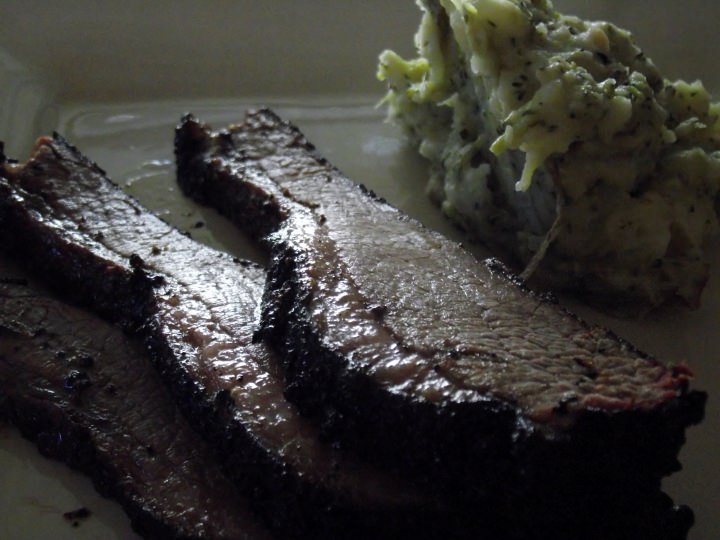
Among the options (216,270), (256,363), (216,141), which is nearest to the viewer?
(256,363)

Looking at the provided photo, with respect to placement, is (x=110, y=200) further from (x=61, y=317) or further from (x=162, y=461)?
(x=162, y=461)

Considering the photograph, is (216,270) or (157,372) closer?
(157,372)

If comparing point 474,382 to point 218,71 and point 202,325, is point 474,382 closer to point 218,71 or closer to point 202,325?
point 202,325

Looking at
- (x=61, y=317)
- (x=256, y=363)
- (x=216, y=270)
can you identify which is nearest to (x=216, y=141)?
(x=216, y=270)

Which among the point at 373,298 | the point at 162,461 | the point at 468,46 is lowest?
the point at 162,461

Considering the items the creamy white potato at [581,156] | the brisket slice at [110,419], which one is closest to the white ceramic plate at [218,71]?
the creamy white potato at [581,156]

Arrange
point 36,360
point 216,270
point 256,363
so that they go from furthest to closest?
1. point 216,270
2. point 36,360
3. point 256,363

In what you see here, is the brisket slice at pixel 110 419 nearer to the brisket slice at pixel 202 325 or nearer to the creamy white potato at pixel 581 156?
the brisket slice at pixel 202 325

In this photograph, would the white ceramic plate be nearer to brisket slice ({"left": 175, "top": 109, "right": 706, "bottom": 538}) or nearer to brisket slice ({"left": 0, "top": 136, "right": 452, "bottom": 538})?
A: brisket slice ({"left": 0, "top": 136, "right": 452, "bottom": 538})
